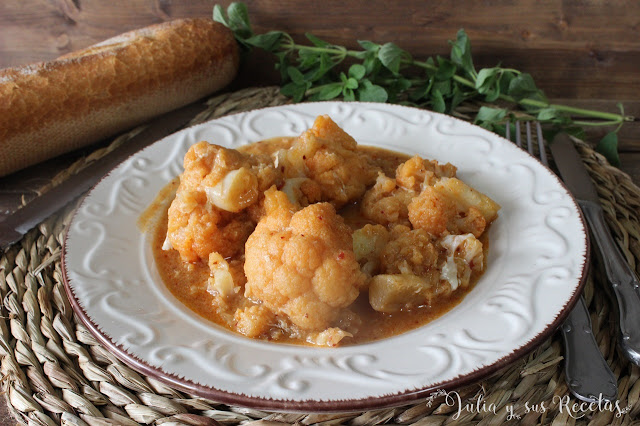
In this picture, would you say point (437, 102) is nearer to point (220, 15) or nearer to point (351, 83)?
point (351, 83)

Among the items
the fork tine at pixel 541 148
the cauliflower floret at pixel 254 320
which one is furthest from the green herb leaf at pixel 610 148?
the cauliflower floret at pixel 254 320

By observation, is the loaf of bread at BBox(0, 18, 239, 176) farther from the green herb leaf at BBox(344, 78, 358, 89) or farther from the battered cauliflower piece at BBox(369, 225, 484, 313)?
the battered cauliflower piece at BBox(369, 225, 484, 313)

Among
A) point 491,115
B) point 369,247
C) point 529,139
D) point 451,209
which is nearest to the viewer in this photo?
point 369,247

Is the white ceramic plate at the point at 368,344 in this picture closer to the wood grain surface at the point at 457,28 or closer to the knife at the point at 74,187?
the knife at the point at 74,187

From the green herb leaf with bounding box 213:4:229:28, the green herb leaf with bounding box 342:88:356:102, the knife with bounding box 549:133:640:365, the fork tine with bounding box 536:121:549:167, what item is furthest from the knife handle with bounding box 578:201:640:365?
the green herb leaf with bounding box 213:4:229:28

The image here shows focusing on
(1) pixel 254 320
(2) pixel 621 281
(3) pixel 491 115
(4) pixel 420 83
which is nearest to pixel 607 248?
(2) pixel 621 281

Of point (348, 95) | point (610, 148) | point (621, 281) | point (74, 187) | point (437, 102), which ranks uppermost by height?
point (74, 187)

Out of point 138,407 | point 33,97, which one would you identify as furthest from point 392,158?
point 33,97
